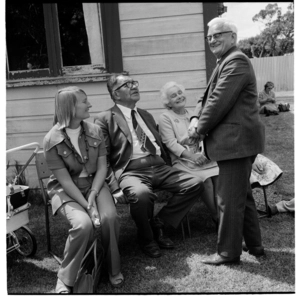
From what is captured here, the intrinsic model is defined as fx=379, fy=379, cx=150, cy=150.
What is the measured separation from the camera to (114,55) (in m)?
4.62

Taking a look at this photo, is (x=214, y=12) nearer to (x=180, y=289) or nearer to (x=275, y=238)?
(x=275, y=238)

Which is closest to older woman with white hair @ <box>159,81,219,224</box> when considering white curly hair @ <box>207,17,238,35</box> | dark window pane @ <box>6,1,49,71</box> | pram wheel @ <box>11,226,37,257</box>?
white curly hair @ <box>207,17,238,35</box>

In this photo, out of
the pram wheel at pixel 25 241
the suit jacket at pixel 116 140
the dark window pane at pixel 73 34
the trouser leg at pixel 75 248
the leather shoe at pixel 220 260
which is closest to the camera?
the trouser leg at pixel 75 248

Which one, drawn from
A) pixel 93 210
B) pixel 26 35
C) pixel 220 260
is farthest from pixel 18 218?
pixel 26 35

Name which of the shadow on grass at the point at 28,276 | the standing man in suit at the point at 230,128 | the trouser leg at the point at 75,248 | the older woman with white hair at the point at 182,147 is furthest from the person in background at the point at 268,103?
the trouser leg at the point at 75,248

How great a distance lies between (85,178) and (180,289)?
3.92 feet

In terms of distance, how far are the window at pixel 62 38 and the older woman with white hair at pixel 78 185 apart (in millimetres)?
1659

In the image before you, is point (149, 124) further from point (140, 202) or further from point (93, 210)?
point (93, 210)

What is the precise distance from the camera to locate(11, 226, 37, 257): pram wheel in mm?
3564

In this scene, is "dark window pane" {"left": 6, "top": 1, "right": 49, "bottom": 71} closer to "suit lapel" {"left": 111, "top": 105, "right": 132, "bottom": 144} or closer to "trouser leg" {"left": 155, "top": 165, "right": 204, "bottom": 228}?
"suit lapel" {"left": 111, "top": 105, "right": 132, "bottom": 144}

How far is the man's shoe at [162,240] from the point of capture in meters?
3.64

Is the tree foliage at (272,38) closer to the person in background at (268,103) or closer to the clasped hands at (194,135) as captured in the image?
the person in background at (268,103)

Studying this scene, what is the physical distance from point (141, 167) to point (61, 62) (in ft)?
6.40
